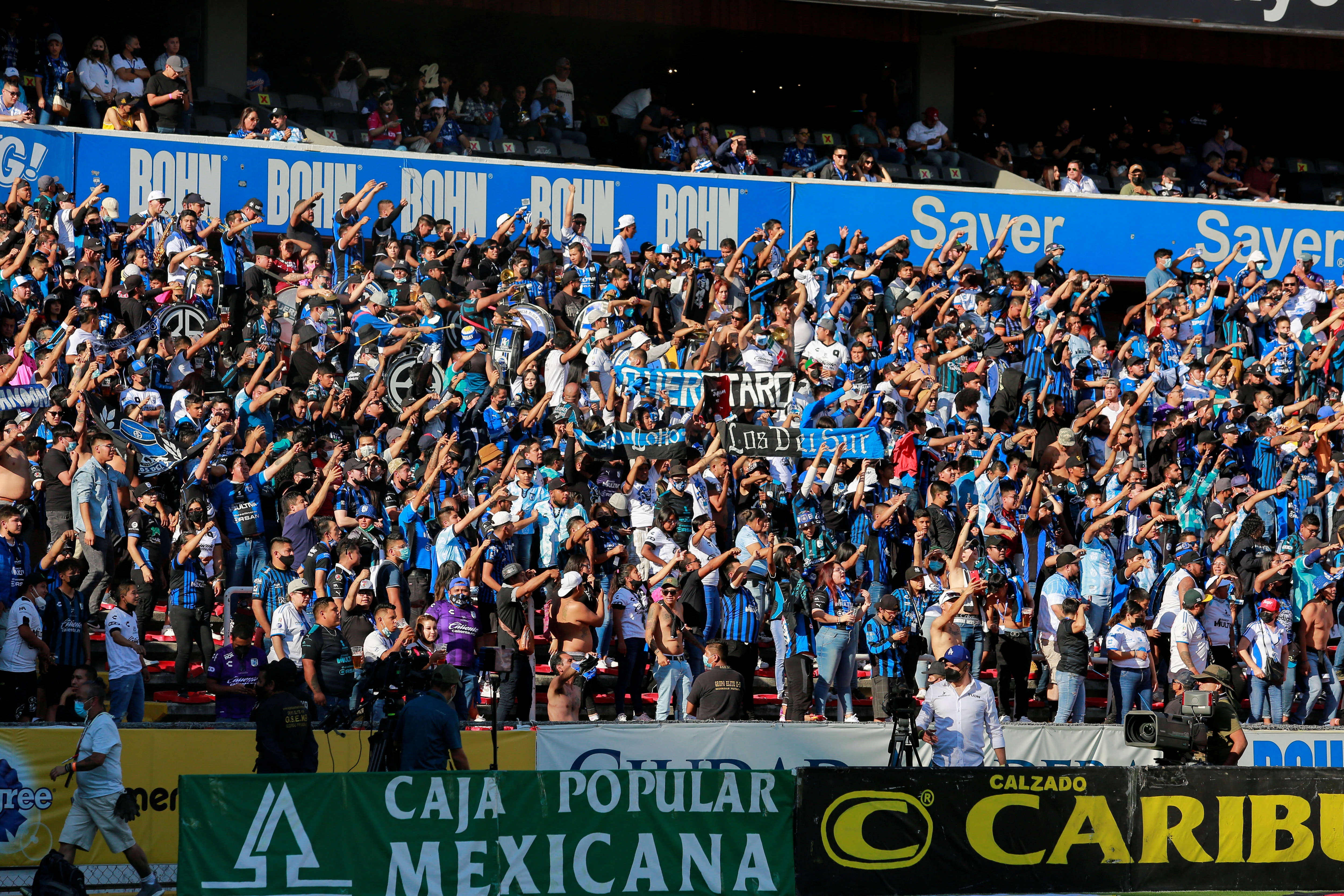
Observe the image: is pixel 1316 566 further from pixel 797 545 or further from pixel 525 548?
pixel 525 548

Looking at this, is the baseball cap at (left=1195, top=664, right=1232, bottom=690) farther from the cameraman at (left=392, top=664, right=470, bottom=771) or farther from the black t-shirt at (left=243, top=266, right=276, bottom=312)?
the black t-shirt at (left=243, top=266, right=276, bottom=312)

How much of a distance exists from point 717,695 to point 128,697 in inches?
159

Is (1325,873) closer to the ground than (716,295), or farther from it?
closer to the ground

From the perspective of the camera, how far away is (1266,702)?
15.1 metres

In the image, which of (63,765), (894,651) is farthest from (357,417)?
(63,765)

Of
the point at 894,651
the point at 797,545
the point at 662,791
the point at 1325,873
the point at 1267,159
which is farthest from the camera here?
the point at 1267,159

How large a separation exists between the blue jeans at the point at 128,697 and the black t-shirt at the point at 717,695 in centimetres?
380

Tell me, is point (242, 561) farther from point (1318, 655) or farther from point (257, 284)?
point (1318, 655)

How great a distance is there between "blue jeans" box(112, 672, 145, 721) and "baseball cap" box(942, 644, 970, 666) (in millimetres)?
5470

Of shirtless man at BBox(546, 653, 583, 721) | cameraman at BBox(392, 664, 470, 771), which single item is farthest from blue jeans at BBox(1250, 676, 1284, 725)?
cameraman at BBox(392, 664, 470, 771)

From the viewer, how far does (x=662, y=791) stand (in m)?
9.83

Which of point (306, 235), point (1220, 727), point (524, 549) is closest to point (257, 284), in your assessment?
point (306, 235)

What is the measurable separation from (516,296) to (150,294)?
3.56 metres

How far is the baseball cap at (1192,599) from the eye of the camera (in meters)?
14.5
